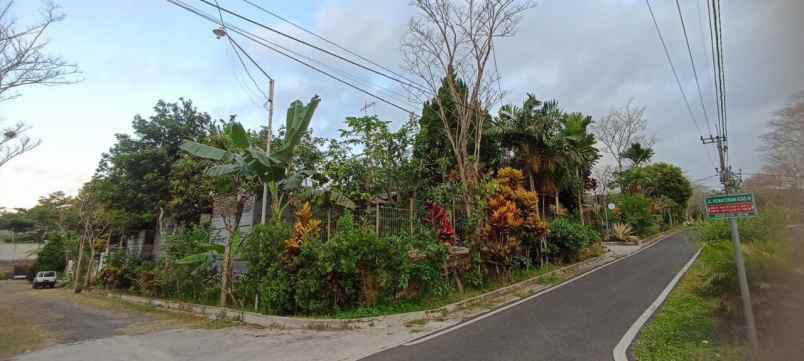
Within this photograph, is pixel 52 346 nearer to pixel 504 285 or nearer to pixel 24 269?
pixel 504 285

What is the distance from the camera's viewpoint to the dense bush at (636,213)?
24078 mm

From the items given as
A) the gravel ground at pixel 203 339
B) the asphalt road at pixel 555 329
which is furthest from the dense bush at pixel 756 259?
the gravel ground at pixel 203 339

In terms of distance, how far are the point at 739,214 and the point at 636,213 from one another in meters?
22.4

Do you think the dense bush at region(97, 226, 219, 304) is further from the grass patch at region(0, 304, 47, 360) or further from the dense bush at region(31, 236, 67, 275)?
the dense bush at region(31, 236, 67, 275)

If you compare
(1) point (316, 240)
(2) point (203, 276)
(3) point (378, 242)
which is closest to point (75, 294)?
(2) point (203, 276)

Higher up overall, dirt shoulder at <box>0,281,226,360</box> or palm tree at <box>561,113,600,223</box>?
palm tree at <box>561,113,600,223</box>

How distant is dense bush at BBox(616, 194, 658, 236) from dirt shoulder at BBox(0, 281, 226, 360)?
996 inches

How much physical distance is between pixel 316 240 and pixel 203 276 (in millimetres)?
5780

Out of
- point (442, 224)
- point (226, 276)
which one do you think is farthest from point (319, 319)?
point (226, 276)

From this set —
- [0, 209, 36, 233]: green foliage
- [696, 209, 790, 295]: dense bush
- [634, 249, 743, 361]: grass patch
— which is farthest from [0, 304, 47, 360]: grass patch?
[0, 209, 36, 233]: green foliage

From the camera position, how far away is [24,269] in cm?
3569

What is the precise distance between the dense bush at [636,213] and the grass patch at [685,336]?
729 inches

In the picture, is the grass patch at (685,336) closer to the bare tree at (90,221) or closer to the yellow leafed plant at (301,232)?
the yellow leafed plant at (301,232)

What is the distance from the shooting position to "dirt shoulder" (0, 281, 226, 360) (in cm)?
782
